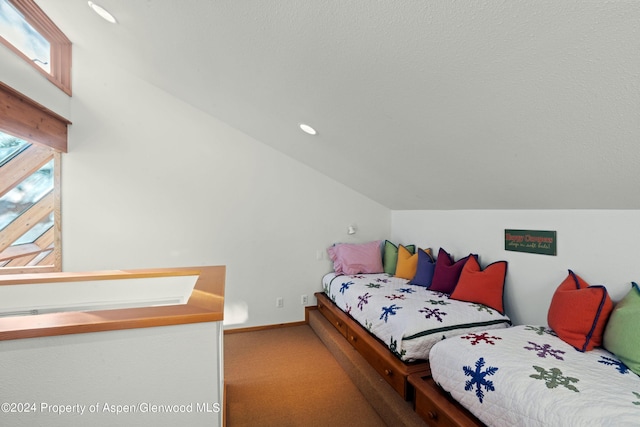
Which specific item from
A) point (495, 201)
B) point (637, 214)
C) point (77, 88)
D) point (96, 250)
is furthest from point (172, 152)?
point (637, 214)

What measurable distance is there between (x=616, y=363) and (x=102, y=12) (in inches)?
146

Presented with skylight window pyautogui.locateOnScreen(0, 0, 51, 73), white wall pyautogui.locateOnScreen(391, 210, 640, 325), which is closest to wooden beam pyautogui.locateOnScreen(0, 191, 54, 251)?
skylight window pyautogui.locateOnScreen(0, 0, 51, 73)

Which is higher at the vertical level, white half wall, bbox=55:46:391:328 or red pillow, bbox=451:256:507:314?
white half wall, bbox=55:46:391:328

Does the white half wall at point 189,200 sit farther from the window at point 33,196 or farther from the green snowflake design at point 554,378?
the green snowflake design at point 554,378

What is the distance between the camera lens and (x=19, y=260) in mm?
2883

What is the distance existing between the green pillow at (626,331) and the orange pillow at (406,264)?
164 centimetres

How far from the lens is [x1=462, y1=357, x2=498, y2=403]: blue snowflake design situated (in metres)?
1.36

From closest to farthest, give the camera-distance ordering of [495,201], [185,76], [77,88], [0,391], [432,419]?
[0,391], [432,419], [495,201], [185,76], [77,88]

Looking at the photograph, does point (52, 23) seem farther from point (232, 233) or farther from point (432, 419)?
point (432, 419)

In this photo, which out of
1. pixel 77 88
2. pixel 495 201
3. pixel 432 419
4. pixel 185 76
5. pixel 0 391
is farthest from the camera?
pixel 77 88

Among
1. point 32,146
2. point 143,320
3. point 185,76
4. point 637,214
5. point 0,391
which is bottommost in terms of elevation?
point 0,391

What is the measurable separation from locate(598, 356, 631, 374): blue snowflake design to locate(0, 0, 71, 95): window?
159 inches

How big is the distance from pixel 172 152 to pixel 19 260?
5.80ft

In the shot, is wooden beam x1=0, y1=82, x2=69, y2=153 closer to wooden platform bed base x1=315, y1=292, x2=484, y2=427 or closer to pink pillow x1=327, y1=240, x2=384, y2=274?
pink pillow x1=327, y1=240, x2=384, y2=274
